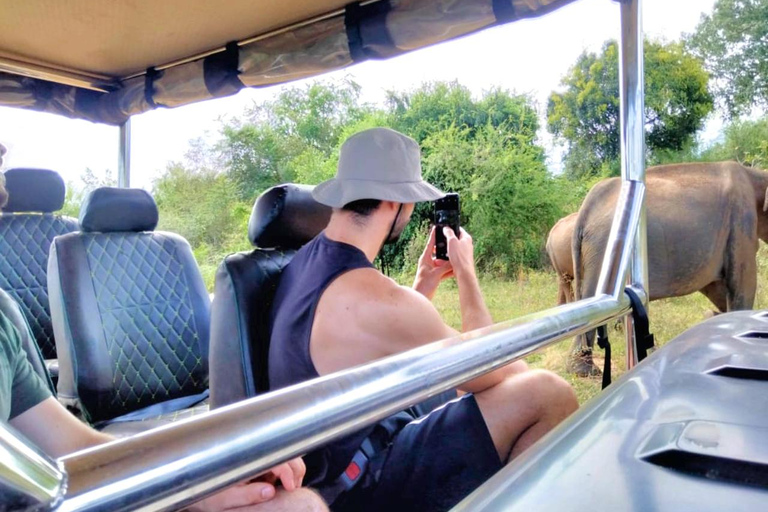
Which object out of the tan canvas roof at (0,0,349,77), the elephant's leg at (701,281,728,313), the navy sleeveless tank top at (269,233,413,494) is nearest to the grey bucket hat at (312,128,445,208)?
the navy sleeveless tank top at (269,233,413,494)

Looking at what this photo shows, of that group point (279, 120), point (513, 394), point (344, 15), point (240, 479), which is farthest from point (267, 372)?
point (279, 120)

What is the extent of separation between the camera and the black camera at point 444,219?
1.66 metres

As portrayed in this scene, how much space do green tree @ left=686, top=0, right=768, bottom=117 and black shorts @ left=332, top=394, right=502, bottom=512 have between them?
18.7 feet

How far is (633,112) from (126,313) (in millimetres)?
1901

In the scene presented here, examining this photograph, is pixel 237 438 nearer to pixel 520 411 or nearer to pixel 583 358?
pixel 520 411

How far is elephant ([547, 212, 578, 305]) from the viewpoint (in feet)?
16.1

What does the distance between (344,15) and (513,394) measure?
114cm

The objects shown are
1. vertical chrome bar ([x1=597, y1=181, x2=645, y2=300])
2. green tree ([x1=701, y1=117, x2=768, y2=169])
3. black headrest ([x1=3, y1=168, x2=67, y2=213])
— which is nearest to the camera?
vertical chrome bar ([x1=597, y1=181, x2=645, y2=300])

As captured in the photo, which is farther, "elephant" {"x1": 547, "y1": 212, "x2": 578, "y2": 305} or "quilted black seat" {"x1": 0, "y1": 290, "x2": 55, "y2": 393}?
"elephant" {"x1": 547, "y1": 212, "x2": 578, "y2": 305}

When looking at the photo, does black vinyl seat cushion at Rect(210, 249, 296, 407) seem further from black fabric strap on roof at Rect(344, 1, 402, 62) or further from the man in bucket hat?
black fabric strap on roof at Rect(344, 1, 402, 62)

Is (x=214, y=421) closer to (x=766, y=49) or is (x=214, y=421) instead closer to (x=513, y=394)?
(x=513, y=394)

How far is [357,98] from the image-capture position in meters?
7.57

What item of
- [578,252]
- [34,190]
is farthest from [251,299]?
[578,252]

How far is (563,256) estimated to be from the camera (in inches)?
194
